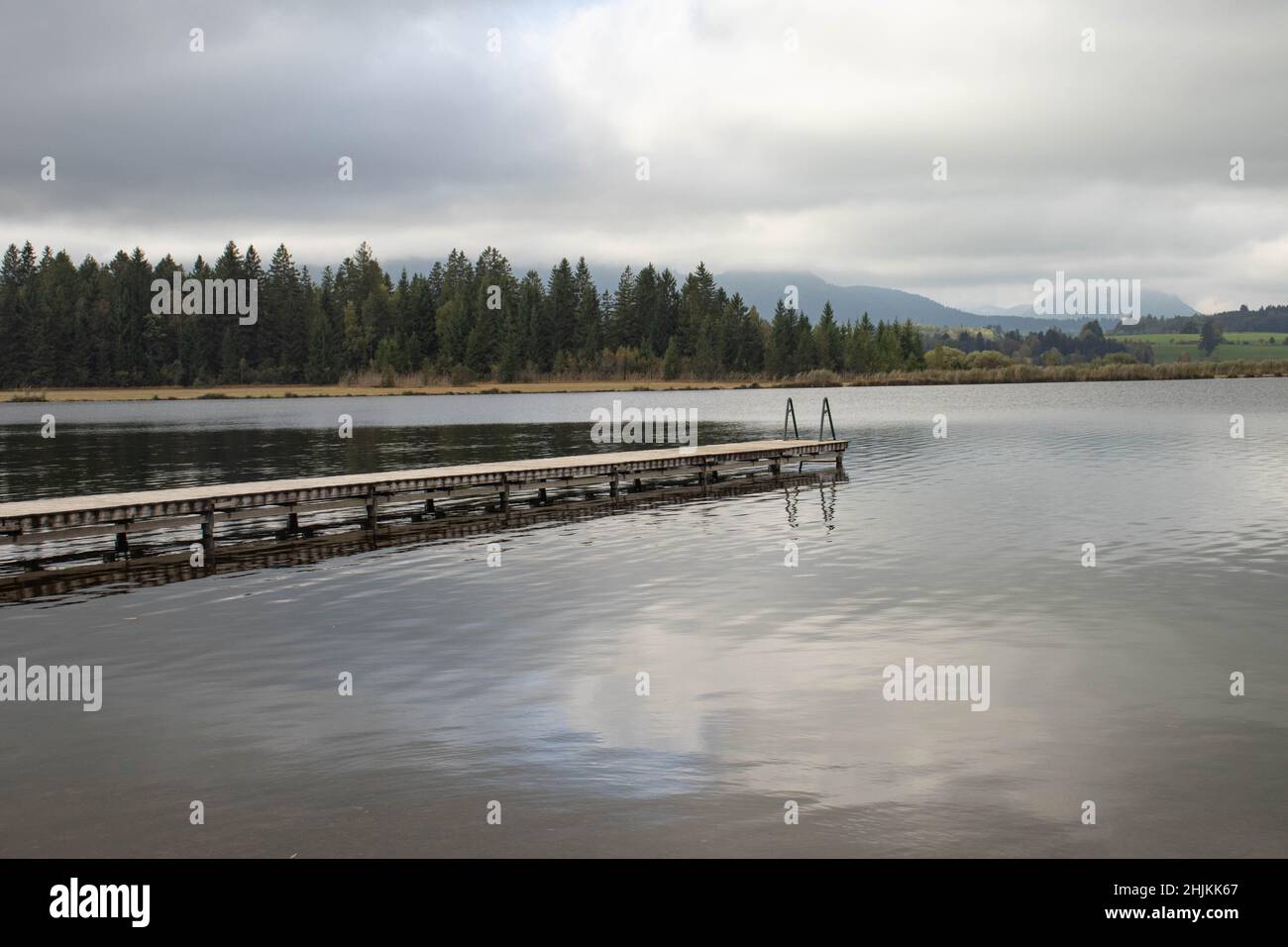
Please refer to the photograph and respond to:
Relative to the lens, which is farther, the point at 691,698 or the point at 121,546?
the point at 121,546

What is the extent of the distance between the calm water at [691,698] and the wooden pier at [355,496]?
177 inches

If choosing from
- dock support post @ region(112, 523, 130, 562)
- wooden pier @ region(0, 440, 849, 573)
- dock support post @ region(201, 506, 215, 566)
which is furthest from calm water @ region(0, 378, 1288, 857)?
dock support post @ region(112, 523, 130, 562)

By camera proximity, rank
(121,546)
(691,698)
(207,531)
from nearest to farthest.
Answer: (691,698) < (121,546) < (207,531)

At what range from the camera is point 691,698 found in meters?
14.7

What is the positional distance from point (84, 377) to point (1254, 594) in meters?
202

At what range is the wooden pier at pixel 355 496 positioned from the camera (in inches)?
1102


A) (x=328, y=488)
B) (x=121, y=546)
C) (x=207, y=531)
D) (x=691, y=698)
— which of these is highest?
(x=328, y=488)

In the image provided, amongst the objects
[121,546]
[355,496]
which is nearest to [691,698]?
[121,546]

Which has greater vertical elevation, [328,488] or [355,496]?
[328,488]

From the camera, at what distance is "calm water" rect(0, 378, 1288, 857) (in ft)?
34.6

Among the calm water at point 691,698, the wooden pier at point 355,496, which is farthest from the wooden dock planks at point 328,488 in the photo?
the calm water at point 691,698

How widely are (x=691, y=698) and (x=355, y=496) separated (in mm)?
21532

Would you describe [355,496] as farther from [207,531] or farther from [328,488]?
[207,531]
